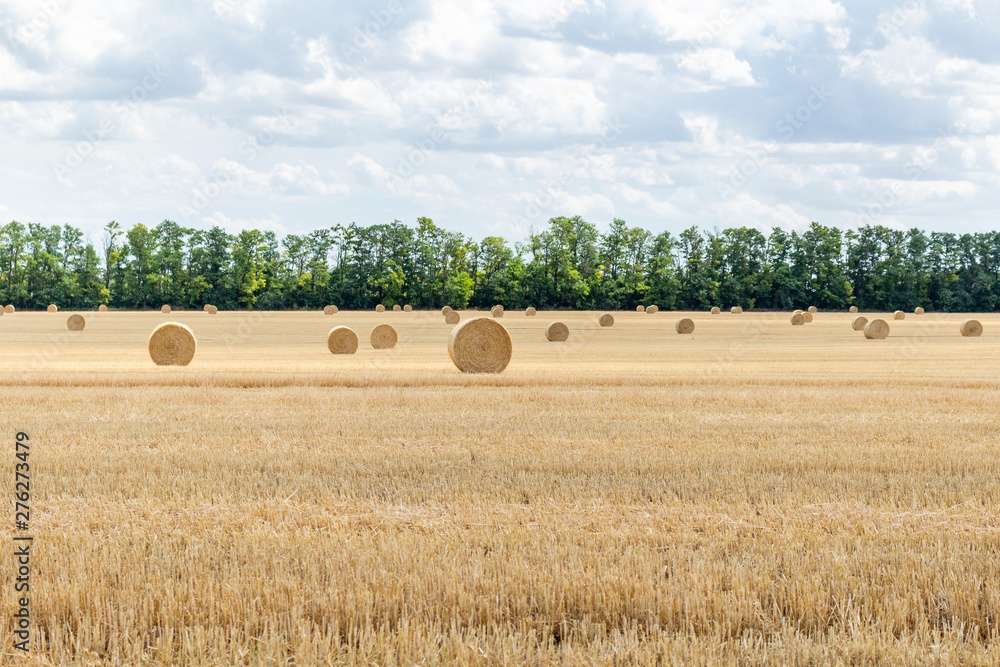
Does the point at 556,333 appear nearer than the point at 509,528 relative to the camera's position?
No

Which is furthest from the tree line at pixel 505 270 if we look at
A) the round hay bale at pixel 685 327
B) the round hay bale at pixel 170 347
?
the round hay bale at pixel 170 347

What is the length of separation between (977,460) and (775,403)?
5675 millimetres

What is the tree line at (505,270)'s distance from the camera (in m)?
87.2

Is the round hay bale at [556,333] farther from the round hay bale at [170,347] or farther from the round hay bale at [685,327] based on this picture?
the round hay bale at [170,347]

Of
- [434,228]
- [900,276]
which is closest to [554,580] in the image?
[434,228]

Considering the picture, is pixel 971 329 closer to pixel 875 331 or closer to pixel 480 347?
pixel 875 331

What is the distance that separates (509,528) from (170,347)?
21391 millimetres

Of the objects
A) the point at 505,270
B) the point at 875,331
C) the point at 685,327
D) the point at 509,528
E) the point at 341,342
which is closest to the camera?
the point at 509,528

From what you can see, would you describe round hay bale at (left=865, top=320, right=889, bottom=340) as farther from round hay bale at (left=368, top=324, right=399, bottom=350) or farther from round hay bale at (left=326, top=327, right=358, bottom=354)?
round hay bale at (left=326, top=327, right=358, bottom=354)

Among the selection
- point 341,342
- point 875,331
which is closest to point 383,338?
point 341,342

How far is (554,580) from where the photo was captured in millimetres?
5891

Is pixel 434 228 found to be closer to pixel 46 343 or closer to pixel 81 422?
pixel 46 343

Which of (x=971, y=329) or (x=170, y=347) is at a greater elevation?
(x=170, y=347)

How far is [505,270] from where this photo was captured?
91750mm
